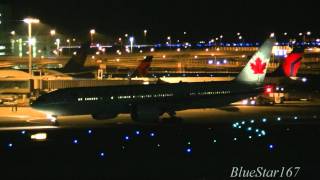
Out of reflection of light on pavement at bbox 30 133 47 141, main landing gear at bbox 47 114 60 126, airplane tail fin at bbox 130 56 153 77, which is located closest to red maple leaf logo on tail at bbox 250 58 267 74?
main landing gear at bbox 47 114 60 126

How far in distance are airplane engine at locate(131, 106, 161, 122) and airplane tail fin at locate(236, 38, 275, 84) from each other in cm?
1005

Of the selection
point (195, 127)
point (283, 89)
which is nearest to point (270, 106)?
point (283, 89)

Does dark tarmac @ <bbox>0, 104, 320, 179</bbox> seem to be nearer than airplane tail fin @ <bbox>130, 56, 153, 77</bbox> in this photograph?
Yes

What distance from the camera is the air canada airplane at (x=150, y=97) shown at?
4991 cm

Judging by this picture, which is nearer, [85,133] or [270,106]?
[85,133]

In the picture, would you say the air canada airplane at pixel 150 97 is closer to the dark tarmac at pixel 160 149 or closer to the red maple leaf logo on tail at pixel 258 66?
the red maple leaf logo on tail at pixel 258 66

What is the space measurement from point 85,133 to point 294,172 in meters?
18.9

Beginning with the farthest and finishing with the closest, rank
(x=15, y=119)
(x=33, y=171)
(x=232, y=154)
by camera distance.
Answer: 1. (x=15, y=119)
2. (x=232, y=154)
3. (x=33, y=171)

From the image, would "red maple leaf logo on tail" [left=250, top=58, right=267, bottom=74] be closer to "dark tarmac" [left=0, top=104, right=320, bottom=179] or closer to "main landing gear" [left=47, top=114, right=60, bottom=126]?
"dark tarmac" [left=0, top=104, right=320, bottom=179]

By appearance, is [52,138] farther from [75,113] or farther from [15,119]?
[15,119]

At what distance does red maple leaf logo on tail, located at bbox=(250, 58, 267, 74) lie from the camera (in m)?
57.5

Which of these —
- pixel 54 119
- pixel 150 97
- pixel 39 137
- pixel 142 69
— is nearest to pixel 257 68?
pixel 150 97

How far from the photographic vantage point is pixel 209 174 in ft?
89.9

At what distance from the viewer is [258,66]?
57.7m
